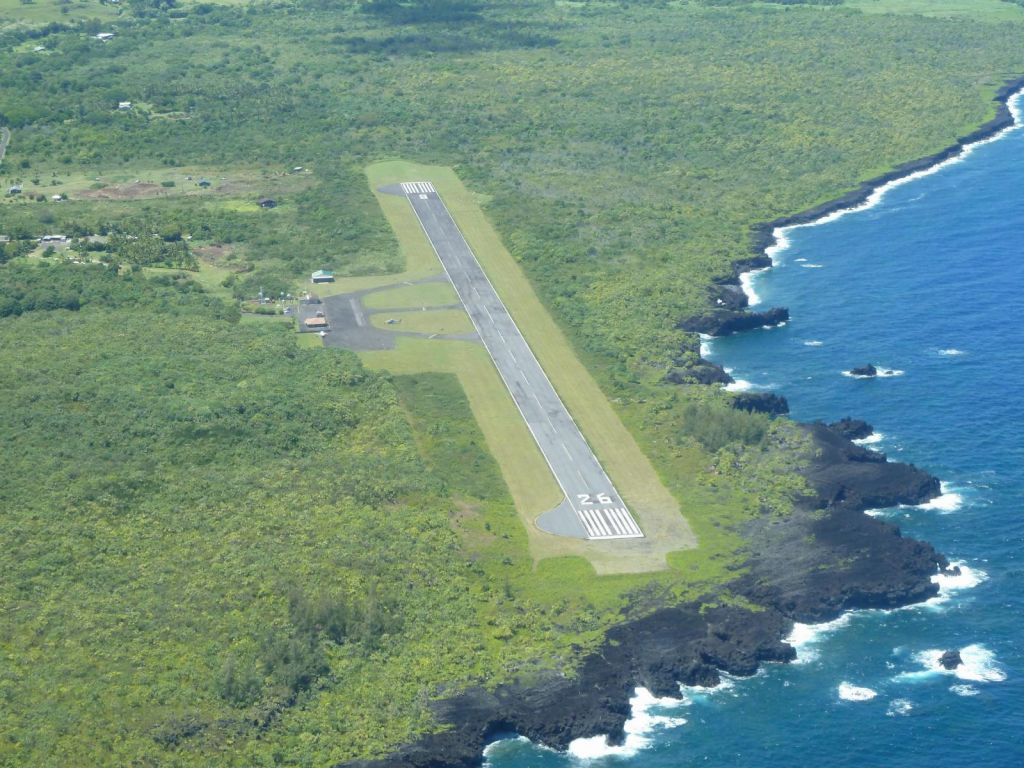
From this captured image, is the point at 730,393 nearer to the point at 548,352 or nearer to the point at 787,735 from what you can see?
the point at 548,352

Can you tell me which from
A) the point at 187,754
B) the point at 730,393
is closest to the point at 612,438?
the point at 730,393

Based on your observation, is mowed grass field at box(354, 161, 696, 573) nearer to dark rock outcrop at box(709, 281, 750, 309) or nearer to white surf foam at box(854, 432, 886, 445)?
dark rock outcrop at box(709, 281, 750, 309)

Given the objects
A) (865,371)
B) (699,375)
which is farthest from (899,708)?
(865,371)

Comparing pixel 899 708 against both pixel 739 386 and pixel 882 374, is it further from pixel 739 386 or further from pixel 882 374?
pixel 882 374

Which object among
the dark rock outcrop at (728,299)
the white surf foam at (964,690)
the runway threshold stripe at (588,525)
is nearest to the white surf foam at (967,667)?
the white surf foam at (964,690)

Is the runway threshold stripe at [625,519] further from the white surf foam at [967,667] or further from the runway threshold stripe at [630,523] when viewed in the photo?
the white surf foam at [967,667]

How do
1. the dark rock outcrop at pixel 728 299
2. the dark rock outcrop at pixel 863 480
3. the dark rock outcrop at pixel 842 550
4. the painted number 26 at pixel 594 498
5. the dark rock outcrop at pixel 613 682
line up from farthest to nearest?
the dark rock outcrop at pixel 728 299
the painted number 26 at pixel 594 498
the dark rock outcrop at pixel 863 480
the dark rock outcrop at pixel 842 550
the dark rock outcrop at pixel 613 682
